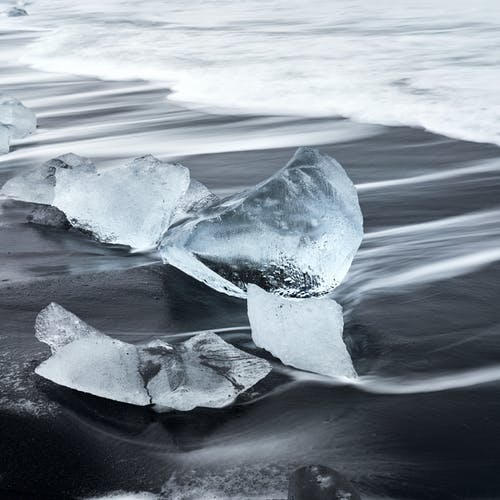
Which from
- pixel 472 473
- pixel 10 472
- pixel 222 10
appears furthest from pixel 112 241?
pixel 222 10

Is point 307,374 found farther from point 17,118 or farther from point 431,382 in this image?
point 17,118

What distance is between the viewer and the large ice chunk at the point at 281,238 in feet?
8.38

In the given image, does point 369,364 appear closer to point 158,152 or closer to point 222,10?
point 158,152

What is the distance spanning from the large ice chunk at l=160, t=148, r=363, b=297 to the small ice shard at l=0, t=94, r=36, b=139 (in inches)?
100

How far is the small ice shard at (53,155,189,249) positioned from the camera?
306 centimetres

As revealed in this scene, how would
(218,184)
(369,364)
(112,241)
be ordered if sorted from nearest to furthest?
1. (369,364)
2. (112,241)
3. (218,184)

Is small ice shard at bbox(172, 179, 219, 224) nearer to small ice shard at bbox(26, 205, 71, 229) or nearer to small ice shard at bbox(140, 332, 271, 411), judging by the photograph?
small ice shard at bbox(26, 205, 71, 229)

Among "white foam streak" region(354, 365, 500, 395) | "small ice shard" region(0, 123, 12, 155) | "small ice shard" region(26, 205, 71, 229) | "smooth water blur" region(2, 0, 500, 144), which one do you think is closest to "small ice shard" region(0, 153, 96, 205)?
"small ice shard" region(26, 205, 71, 229)

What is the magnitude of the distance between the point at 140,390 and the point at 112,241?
4.19 ft

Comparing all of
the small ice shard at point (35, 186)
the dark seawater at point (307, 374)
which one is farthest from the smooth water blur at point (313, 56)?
the small ice shard at point (35, 186)

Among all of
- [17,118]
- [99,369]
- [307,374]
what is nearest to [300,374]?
[307,374]

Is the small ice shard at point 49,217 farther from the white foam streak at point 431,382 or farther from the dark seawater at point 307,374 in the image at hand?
the white foam streak at point 431,382

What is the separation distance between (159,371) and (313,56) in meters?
6.61

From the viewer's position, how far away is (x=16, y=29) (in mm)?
13203
